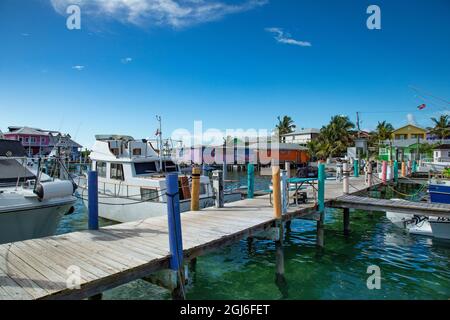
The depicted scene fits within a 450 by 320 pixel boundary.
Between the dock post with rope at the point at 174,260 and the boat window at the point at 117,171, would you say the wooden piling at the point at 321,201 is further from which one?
the boat window at the point at 117,171

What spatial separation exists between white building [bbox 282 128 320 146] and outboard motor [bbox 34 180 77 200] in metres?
62.5

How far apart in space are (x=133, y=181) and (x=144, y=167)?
41.0 inches

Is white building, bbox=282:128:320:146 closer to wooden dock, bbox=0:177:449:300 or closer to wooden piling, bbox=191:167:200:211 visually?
wooden piling, bbox=191:167:200:211

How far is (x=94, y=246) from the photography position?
6.05 metres

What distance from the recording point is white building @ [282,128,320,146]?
221ft

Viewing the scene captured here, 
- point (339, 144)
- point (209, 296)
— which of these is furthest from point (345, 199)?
point (339, 144)

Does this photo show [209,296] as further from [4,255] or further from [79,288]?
[4,255]

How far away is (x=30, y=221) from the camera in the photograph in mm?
8531

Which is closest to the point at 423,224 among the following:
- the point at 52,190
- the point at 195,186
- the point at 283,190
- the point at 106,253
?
the point at 283,190

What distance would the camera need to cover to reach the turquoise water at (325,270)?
300 inches

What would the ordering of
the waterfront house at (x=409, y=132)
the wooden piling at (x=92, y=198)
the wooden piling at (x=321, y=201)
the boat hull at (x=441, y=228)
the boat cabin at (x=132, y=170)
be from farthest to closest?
the waterfront house at (x=409, y=132), the boat cabin at (x=132, y=170), the boat hull at (x=441, y=228), the wooden piling at (x=321, y=201), the wooden piling at (x=92, y=198)

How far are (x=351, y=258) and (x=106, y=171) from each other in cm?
1192

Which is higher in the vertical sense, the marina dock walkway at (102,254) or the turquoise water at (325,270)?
the marina dock walkway at (102,254)

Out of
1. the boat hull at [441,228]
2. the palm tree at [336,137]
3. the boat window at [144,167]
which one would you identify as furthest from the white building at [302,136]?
the boat window at [144,167]
